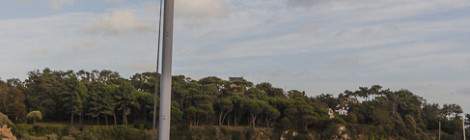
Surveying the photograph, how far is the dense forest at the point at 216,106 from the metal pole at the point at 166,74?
52.0 meters

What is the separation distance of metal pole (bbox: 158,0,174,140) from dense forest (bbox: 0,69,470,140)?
52017 millimetres

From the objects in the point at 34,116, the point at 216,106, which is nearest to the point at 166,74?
the point at 34,116

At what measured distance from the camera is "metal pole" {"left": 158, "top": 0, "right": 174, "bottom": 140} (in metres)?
5.44

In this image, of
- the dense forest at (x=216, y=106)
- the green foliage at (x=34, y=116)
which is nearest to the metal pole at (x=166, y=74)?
the dense forest at (x=216, y=106)

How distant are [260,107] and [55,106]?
735 inches

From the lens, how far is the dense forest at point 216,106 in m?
60.5

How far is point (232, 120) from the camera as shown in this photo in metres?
73.1

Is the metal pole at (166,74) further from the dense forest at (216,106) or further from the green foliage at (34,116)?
the green foliage at (34,116)

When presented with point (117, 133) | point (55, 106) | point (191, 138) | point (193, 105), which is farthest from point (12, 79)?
point (191, 138)

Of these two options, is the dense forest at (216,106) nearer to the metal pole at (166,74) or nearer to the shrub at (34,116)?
the shrub at (34,116)

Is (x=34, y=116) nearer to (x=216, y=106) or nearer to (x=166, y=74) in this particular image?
(x=216, y=106)

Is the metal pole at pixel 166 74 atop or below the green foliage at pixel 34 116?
atop

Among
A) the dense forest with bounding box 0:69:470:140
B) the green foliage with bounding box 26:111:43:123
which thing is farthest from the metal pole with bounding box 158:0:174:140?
the green foliage with bounding box 26:111:43:123

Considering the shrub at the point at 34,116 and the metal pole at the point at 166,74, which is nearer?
the metal pole at the point at 166,74
